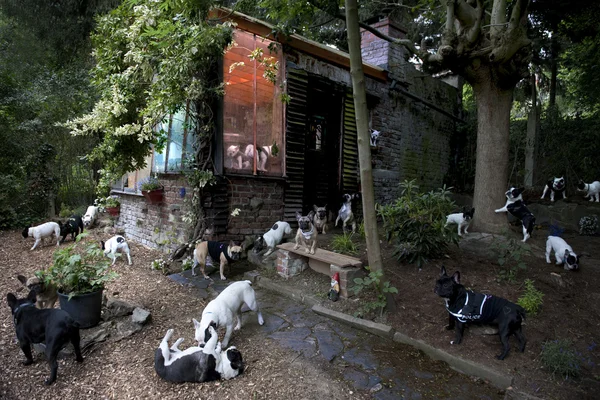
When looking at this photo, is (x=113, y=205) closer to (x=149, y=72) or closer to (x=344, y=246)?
(x=149, y=72)

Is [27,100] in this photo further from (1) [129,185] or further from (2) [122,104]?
(2) [122,104]

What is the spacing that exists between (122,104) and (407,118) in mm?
7135

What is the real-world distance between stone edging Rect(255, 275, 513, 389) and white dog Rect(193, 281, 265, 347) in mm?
758

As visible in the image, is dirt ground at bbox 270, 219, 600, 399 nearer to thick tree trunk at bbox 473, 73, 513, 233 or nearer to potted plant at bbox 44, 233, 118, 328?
thick tree trunk at bbox 473, 73, 513, 233

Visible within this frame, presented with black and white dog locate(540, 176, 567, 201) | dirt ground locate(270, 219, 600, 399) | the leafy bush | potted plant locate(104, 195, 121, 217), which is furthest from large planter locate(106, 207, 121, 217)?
black and white dog locate(540, 176, 567, 201)

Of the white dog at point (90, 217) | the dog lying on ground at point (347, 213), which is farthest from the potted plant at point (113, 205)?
the dog lying on ground at point (347, 213)

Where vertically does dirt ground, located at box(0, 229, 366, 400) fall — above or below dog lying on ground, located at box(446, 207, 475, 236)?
below

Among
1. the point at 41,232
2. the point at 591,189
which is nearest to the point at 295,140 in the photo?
the point at 41,232

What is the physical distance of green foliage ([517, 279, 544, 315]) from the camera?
347cm

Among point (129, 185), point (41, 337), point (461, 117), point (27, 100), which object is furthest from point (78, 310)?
point (461, 117)

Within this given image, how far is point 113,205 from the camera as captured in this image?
778cm

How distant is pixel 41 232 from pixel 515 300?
838 cm

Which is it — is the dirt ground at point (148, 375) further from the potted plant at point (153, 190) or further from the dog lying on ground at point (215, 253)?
the potted plant at point (153, 190)

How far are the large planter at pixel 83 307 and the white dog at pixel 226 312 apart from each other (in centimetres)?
117
